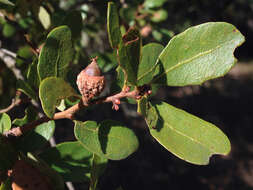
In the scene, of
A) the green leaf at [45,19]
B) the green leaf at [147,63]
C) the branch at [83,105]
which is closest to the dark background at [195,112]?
the green leaf at [45,19]

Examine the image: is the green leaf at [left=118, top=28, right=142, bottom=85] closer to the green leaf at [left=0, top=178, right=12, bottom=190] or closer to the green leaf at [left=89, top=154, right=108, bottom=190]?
the green leaf at [left=89, top=154, right=108, bottom=190]

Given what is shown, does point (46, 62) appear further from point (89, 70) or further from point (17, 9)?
point (17, 9)

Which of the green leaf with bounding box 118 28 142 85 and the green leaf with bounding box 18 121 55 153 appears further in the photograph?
the green leaf with bounding box 18 121 55 153

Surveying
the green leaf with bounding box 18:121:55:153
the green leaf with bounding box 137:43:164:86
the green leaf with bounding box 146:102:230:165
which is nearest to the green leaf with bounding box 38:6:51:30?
the green leaf with bounding box 18:121:55:153

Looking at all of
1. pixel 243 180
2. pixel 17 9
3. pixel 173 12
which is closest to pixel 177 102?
pixel 243 180

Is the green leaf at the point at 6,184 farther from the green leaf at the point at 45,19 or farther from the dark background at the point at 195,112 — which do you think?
the dark background at the point at 195,112

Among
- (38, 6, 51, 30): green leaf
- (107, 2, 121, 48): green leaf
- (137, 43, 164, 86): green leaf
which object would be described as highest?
(107, 2, 121, 48): green leaf
